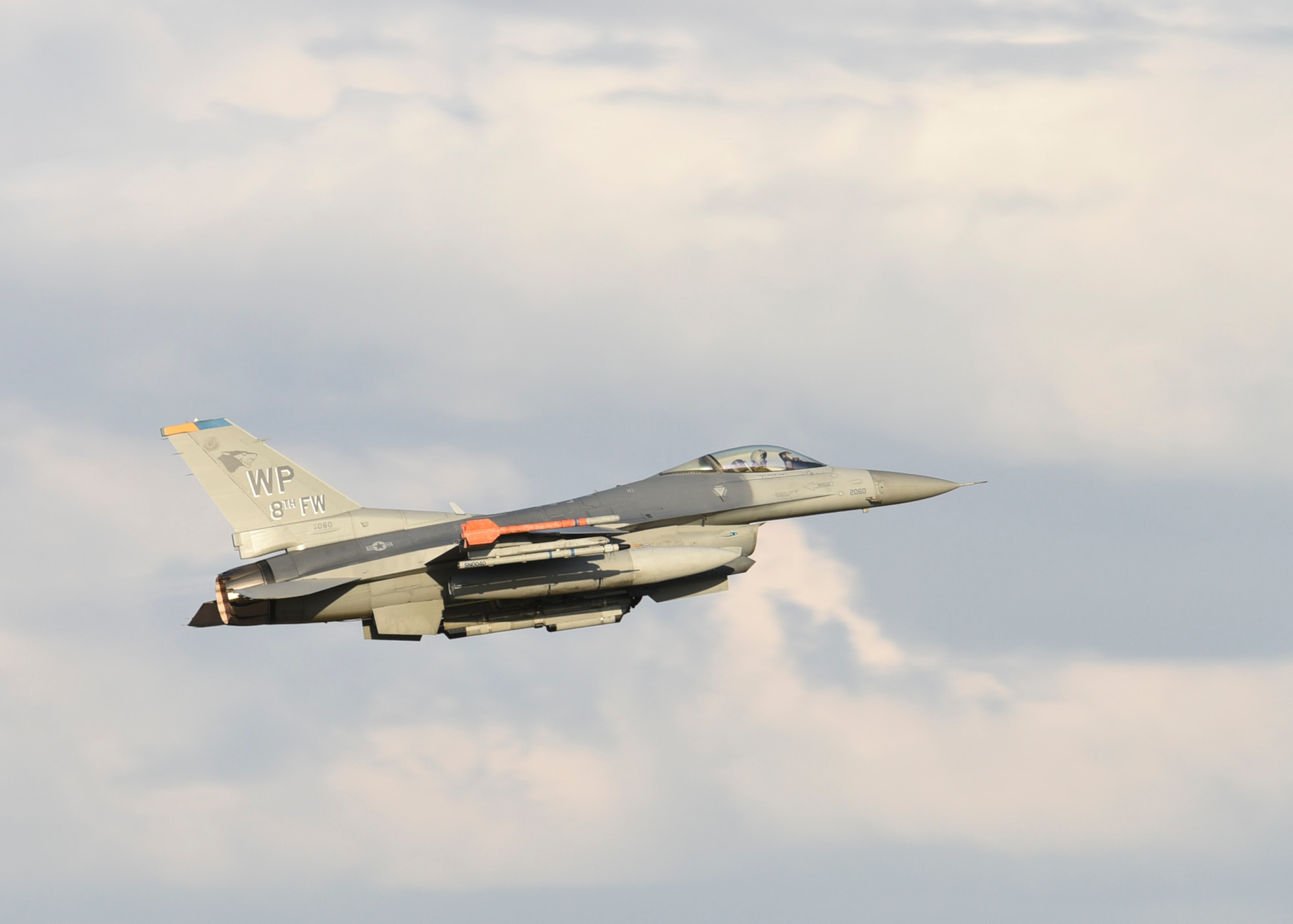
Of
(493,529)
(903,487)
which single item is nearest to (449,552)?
(493,529)

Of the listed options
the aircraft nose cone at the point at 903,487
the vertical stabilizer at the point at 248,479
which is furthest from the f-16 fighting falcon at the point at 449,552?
the aircraft nose cone at the point at 903,487

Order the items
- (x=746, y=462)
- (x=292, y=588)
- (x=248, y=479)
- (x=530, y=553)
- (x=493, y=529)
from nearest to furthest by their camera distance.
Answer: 1. (x=493, y=529)
2. (x=530, y=553)
3. (x=292, y=588)
4. (x=248, y=479)
5. (x=746, y=462)

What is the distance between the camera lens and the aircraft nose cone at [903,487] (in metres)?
39.0

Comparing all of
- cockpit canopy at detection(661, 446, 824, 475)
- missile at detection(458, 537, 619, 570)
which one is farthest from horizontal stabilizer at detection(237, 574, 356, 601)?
cockpit canopy at detection(661, 446, 824, 475)

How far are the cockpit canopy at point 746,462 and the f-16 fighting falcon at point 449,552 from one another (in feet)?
1.36

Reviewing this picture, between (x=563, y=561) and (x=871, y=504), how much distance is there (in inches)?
304

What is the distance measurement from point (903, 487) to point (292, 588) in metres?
13.6

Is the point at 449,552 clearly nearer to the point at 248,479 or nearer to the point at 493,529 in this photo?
the point at 493,529

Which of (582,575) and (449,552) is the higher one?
(449,552)

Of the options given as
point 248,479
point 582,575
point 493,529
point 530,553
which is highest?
point 248,479

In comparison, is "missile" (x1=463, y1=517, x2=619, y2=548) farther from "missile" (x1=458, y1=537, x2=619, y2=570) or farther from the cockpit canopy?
the cockpit canopy

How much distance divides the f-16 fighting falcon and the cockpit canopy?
0.41 metres

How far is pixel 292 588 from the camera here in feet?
113

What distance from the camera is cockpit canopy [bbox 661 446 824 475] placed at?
3825 cm
